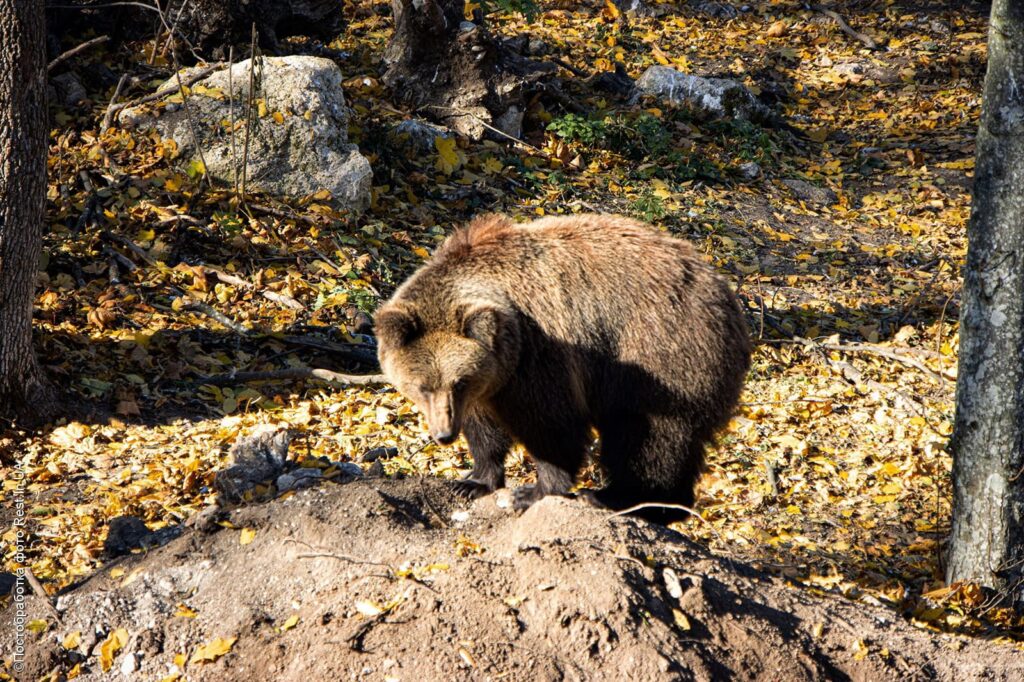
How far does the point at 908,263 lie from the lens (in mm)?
10766

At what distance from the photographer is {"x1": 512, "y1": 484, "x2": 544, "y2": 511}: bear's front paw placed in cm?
551

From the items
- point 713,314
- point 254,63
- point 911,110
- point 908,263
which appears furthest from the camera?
point 911,110

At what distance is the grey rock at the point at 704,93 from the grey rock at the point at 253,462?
865 centimetres

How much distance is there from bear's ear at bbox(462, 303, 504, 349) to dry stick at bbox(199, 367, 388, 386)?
2.48 metres

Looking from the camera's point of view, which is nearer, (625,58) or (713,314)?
(713,314)

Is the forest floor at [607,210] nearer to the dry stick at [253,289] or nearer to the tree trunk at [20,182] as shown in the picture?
the dry stick at [253,289]

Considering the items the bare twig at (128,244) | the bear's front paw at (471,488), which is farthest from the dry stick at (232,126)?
the bear's front paw at (471,488)

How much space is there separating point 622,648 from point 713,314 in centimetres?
222

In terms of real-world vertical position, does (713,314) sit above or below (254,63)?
below

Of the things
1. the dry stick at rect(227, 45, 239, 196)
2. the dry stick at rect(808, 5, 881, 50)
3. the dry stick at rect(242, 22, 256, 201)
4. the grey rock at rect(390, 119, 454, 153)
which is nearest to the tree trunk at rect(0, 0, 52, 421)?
the dry stick at rect(242, 22, 256, 201)

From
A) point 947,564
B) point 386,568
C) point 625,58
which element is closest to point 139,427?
point 386,568

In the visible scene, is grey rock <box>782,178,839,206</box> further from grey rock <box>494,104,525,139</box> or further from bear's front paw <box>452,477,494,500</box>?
bear's front paw <box>452,477,494,500</box>

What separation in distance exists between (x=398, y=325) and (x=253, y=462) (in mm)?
1484

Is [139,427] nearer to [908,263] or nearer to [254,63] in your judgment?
[254,63]
